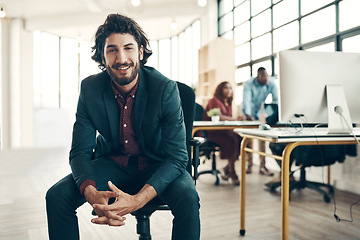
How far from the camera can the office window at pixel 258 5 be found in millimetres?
5535

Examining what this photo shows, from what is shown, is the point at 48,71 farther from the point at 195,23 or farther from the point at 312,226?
the point at 312,226

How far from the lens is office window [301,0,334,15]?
411 cm

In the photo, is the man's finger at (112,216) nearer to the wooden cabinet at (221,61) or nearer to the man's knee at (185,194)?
the man's knee at (185,194)

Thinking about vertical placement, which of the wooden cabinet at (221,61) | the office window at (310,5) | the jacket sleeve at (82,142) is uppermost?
the office window at (310,5)

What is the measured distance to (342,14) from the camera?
380 cm

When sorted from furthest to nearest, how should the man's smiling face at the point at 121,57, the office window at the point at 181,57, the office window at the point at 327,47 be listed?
the office window at the point at 181,57 → the office window at the point at 327,47 → the man's smiling face at the point at 121,57

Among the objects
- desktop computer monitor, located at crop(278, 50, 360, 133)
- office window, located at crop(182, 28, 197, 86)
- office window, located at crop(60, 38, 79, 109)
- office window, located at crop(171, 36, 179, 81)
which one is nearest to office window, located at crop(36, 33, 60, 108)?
office window, located at crop(60, 38, 79, 109)

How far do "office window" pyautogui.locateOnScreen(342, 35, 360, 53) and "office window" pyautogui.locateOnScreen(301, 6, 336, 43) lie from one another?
0.87 ft

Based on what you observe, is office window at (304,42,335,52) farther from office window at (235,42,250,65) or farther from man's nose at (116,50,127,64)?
man's nose at (116,50,127,64)

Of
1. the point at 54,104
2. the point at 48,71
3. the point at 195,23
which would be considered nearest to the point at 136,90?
the point at 195,23

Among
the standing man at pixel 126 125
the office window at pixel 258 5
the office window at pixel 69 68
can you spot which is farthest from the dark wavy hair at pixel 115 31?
the office window at pixel 69 68

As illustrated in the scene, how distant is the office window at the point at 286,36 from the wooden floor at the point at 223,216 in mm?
2214

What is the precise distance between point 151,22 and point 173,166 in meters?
8.17

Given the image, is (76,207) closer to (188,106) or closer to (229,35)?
(188,106)
